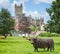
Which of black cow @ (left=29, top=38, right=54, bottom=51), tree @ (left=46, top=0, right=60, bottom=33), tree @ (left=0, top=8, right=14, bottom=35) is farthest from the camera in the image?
tree @ (left=0, top=8, right=14, bottom=35)

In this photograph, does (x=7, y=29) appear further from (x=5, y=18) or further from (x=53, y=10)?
(x=53, y=10)

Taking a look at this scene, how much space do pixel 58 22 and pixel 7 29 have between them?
17312 millimetres

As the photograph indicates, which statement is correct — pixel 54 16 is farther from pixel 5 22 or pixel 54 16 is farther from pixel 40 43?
pixel 40 43

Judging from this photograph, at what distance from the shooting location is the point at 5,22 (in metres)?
67.4

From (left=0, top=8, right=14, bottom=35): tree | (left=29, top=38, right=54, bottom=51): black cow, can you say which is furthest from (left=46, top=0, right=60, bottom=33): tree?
(left=29, top=38, right=54, bottom=51): black cow

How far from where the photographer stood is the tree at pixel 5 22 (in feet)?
→ 213

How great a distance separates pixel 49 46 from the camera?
28.3m

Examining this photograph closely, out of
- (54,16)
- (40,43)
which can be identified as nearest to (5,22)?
(54,16)

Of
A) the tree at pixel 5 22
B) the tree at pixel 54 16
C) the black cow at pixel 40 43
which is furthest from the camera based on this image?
the tree at pixel 5 22

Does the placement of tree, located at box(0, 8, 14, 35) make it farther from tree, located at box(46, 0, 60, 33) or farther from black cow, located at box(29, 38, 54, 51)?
black cow, located at box(29, 38, 54, 51)

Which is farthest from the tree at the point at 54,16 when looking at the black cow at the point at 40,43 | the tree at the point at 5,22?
the black cow at the point at 40,43

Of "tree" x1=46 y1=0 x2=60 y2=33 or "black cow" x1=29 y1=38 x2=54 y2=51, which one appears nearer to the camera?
"black cow" x1=29 y1=38 x2=54 y2=51

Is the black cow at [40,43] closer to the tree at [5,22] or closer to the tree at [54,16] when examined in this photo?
the tree at [54,16]

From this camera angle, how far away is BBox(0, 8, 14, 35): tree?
6494cm
